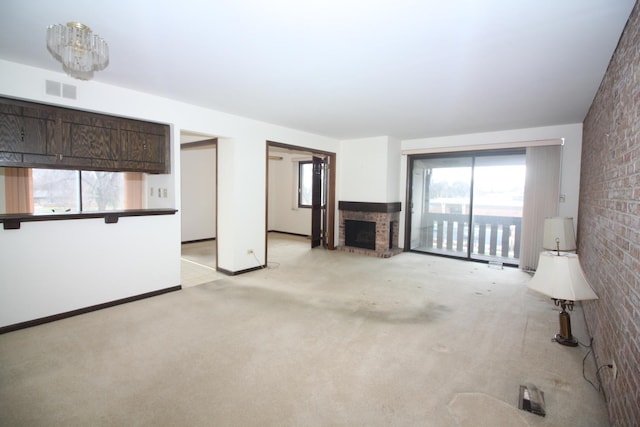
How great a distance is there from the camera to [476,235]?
596cm

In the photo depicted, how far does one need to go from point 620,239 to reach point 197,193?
286 inches

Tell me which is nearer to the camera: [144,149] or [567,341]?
[567,341]

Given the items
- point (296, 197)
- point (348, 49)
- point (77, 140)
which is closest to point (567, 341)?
point (348, 49)

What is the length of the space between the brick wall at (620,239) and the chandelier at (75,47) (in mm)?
3171

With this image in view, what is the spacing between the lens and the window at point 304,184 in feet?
28.2

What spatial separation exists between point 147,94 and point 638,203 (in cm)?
440

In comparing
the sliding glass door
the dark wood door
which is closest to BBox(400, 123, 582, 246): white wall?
the sliding glass door

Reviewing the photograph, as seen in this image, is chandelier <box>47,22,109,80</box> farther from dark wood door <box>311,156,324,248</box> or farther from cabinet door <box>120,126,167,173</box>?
dark wood door <box>311,156,324,248</box>

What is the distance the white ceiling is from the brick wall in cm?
37

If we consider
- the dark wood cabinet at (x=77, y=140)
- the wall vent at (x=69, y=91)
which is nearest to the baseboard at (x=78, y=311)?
the dark wood cabinet at (x=77, y=140)

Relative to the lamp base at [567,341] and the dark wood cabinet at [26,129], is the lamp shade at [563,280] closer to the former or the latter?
the lamp base at [567,341]

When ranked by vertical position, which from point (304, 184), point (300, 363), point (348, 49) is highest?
point (348, 49)

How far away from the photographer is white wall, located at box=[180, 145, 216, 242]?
7.10 m

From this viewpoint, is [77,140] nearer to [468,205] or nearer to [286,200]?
[286,200]
